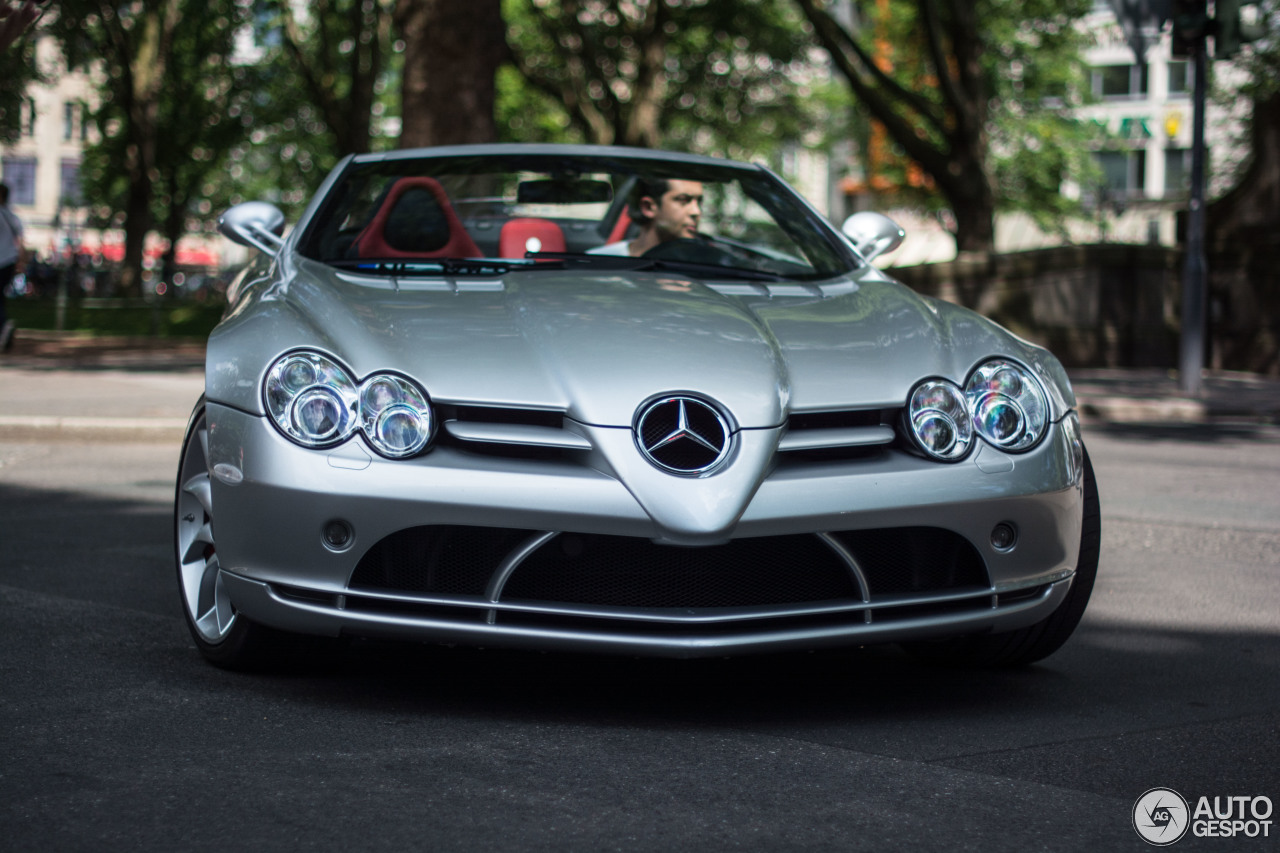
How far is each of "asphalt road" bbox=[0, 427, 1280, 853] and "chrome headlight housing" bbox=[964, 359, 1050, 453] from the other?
2.13 ft

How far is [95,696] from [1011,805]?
2081 millimetres

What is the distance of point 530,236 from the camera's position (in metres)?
5.58

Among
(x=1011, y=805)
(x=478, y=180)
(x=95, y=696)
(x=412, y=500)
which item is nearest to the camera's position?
(x=1011, y=805)

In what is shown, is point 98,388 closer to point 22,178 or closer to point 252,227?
point 252,227

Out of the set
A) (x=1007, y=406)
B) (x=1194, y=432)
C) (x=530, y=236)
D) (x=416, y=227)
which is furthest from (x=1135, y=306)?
(x=1007, y=406)

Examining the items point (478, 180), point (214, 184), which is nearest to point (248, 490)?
point (478, 180)

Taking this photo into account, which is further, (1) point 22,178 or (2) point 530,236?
(1) point 22,178

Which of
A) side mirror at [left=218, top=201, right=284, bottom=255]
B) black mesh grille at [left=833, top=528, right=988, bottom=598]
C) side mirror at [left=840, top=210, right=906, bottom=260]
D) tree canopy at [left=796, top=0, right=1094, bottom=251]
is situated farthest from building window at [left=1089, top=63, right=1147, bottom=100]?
black mesh grille at [left=833, top=528, right=988, bottom=598]

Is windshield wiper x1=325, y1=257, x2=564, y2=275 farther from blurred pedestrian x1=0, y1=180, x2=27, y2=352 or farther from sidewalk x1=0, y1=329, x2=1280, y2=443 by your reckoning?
blurred pedestrian x1=0, y1=180, x2=27, y2=352

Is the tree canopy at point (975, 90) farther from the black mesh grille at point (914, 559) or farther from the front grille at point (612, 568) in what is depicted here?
the front grille at point (612, 568)

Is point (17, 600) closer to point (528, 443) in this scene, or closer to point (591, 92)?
point (528, 443)

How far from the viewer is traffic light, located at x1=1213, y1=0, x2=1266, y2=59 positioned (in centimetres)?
1372

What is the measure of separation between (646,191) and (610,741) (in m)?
2.63

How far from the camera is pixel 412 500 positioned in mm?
3486
